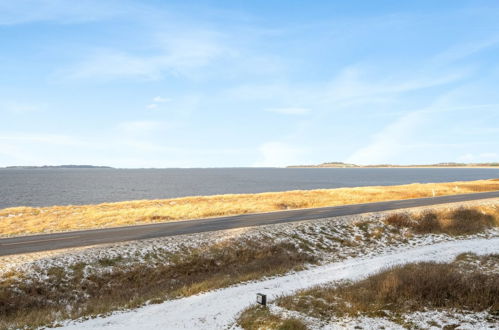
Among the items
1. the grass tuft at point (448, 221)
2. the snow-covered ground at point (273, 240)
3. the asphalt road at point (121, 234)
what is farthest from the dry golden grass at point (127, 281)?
the grass tuft at point (448, 221)

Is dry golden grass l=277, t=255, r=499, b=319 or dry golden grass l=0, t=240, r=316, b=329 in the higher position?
dry golden grass l=277, t=255, r=499, b=319

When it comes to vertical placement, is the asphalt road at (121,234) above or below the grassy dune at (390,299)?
above

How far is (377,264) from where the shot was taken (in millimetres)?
15695

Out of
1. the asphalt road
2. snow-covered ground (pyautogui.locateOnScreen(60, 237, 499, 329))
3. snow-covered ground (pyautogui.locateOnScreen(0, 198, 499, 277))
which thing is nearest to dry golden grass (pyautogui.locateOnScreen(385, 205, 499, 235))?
snow-covered ground (pyautogui.locateOnScreen(0, 198, 499, 277))

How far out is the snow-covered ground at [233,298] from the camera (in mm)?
9336

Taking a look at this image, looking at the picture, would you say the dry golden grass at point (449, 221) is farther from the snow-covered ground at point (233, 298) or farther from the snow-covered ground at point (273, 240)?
the snow-covered ground at point (233, 298)

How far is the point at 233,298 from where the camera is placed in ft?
37.3

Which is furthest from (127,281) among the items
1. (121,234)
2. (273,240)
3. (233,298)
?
Result: (273,240)

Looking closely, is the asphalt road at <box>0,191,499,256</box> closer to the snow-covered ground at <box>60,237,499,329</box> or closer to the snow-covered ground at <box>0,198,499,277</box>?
the snow-covered ground at <box>0,198,499,277</box>

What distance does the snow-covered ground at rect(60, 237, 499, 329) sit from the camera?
9.34 m

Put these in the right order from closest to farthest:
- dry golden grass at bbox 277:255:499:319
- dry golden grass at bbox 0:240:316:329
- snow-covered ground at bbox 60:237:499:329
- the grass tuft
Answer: snow-covered ground at bbox 60:237:499:329 → dry golden grass at bbox 277:255:499:319 → dry golden grass at bbox 0:240:316:329 → the grass tuft

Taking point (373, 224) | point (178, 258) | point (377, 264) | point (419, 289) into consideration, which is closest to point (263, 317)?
point (419, 289)

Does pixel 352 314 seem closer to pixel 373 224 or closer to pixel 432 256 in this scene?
pixel 432 256

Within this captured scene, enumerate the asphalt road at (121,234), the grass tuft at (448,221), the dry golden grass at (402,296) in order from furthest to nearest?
1. the grass tuft at (448,221)
2. the asphalt road at (121,234)
3. the dry golden grass at (402,296)
